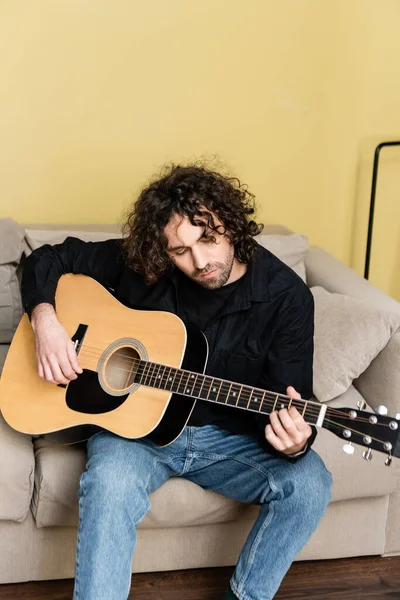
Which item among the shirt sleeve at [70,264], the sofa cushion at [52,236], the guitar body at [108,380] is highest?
the shirt sleeve at [70,264]

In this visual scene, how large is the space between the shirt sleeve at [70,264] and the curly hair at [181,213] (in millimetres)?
129

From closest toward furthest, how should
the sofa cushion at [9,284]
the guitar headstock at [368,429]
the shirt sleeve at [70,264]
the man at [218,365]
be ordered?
the guitar headstock at [368,429]
the man at [218,365]
the shirt sleeve at [70,264]
the sofa cushion at [9,284]

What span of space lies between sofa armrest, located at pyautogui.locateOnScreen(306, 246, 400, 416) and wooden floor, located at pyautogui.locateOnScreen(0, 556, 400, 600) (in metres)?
0.42

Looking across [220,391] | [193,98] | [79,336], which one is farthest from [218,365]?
[193,98]

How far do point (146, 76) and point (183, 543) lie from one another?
1.52m

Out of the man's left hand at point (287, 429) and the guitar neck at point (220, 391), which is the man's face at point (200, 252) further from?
the man's left hand at point (287, 429)

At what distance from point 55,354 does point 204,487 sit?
1.53ft

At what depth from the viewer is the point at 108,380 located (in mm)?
1995

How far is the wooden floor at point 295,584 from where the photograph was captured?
2093 millimetres

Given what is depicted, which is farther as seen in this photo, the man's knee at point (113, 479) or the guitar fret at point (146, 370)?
the guitar fret at point (146, 370)

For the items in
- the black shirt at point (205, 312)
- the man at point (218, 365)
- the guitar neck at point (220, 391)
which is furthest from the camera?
the black shirt at point (205, 312)

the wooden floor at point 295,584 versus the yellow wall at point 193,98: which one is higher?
the yellow wall at point 193,98

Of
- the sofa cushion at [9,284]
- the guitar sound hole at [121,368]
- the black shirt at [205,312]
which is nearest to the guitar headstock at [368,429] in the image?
the black shirt at [205,312]

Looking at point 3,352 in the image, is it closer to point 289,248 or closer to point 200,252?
point 200,252
